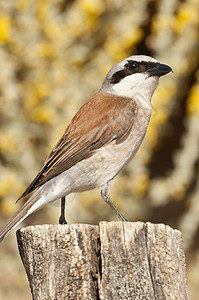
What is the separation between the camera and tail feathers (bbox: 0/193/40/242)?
3.12 m

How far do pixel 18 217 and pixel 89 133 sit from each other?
2.64ft

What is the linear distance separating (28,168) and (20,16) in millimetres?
1909

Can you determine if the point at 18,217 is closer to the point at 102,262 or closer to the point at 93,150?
the point at 93,150

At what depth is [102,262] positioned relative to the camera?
255cm

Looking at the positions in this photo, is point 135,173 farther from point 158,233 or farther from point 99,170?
point 158,233

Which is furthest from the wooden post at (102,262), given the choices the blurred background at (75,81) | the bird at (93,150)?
the blurred background at (75,81)

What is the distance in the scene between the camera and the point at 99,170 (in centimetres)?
372

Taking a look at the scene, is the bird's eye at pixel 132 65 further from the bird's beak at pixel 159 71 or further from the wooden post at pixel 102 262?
the wooden post at pixel 102 262

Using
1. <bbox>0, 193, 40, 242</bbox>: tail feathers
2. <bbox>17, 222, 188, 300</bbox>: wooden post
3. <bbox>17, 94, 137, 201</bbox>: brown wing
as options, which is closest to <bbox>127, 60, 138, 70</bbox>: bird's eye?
<bbox>17, 94, 137, 201</bbox>: brown wing

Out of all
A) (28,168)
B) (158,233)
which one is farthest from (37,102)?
(158,233)

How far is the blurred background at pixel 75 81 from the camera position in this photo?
21.6 feet

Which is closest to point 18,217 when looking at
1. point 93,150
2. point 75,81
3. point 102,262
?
point 93,150

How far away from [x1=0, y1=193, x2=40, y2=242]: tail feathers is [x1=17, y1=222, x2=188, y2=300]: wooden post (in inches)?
19.7

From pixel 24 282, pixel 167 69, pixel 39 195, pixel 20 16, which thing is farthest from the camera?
pixel 24 282
